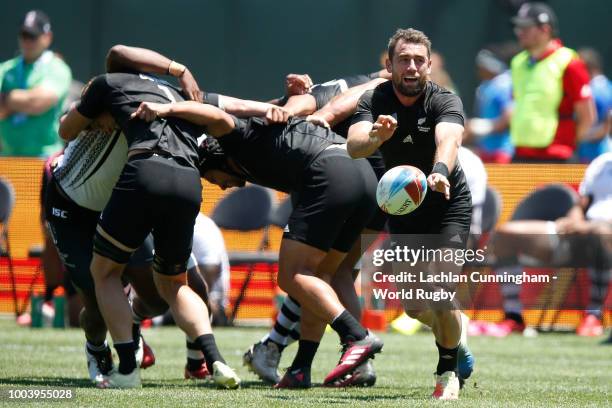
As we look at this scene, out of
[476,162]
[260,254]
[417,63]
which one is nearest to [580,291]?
[476,162]

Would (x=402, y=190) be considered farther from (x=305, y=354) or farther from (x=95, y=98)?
(x=95, y=98)

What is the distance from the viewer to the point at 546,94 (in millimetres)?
14906

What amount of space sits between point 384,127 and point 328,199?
32.1 inches

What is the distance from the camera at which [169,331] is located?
13.4 metres

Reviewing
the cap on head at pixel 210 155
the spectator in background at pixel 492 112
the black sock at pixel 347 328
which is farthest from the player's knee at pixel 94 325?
the spectator in background at pixel 492 112

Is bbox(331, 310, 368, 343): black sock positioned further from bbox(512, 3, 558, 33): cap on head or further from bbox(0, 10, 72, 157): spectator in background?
bbox(0, 10, 72, 157): spectator in background

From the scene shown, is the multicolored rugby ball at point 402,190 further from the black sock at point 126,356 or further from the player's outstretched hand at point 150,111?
the black sock at point 126,356

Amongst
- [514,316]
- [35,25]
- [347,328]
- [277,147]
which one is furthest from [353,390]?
[35,25]

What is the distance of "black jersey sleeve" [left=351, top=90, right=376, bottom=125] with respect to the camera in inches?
311

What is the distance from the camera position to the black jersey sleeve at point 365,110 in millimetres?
7891

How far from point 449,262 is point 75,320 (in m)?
6.31

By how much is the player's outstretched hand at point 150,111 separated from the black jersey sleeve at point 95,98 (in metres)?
0.33

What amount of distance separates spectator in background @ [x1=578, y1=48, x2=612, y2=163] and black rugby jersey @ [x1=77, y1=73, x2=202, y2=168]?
27.2ft

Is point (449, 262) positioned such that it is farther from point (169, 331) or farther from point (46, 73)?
point (46, 73)
